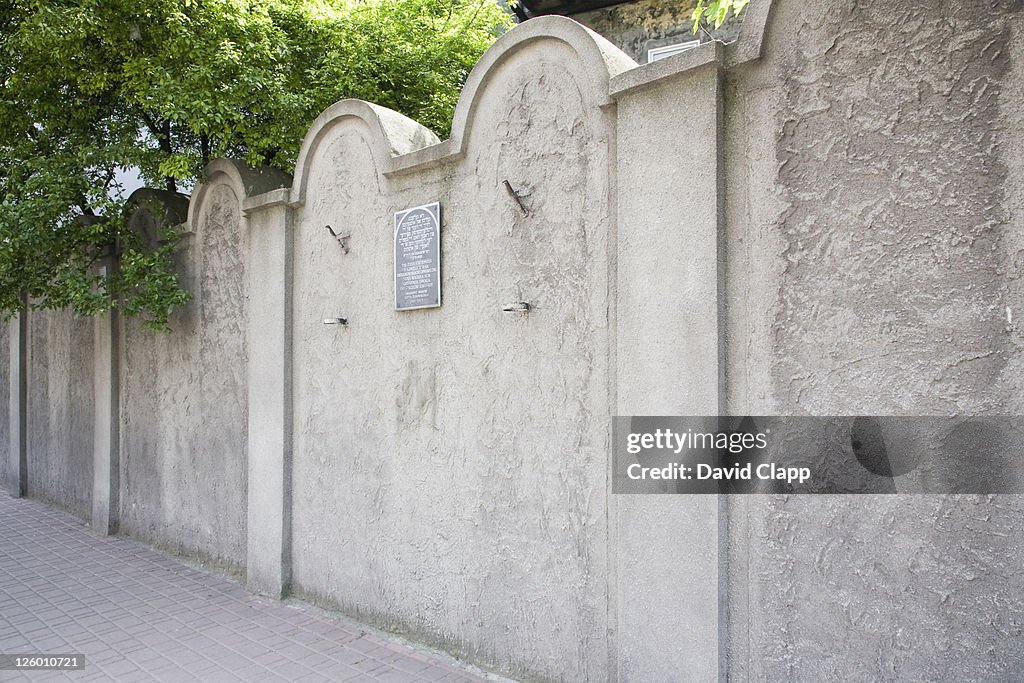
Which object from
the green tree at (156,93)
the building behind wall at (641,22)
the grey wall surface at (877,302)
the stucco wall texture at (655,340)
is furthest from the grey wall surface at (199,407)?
the building behind wall at (641,22)

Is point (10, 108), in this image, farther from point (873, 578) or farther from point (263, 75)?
point (873, 578)

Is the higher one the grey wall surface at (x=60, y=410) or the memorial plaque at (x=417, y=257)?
the memorial plaque at (x=417, y=257)

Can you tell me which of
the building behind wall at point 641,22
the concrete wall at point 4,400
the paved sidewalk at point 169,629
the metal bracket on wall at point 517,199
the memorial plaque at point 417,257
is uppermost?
the building behind wall at point 641,22

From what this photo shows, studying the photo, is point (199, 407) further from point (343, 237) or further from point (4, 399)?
point (4, 399)

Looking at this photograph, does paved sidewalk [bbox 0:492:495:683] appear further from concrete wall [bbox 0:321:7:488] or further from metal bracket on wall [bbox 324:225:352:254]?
concrete wall [bbox 0:321:7:488]

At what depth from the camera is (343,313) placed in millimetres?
5531

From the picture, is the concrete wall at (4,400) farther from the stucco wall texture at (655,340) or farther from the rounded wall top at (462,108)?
the rounded wall top at (462,108)

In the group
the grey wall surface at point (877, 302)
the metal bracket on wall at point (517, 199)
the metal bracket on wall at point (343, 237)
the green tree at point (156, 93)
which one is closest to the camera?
the grey wall surface at point (877, 302)

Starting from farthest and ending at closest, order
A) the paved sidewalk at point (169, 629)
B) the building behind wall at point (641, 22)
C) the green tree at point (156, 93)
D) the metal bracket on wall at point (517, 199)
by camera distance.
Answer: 1. the building behind wall at point (641, 22)
2. the green tree at point (156, 93)
3. the paved sidewalk at point (169, 629)
4. the metal bracket on wall at point (517, 199)

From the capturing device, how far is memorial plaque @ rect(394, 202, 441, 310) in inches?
188

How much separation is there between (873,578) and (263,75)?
612cm

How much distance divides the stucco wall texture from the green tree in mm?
1277

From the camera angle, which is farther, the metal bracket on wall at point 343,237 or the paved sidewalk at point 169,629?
the metal bracket on wall at point 343,237

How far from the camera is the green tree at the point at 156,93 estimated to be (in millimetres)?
6480
